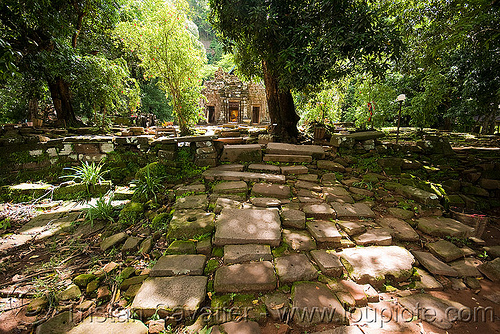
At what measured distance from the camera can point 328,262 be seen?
2.19 meters

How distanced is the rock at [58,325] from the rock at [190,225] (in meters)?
1.10

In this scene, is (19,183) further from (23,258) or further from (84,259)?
(84,259)

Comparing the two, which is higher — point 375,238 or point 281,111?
point 281,111

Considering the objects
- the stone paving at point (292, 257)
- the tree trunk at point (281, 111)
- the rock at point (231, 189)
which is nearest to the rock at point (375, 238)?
the stone paving at point (292, 257)

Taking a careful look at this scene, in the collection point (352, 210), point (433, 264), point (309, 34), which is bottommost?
point (433, 264)

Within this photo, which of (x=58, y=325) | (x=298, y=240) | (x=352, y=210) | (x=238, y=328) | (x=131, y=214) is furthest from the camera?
(x=131, y=214)

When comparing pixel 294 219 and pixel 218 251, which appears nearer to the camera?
pixel 218 251

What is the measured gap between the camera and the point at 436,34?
5.57m

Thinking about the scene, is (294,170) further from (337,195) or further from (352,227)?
(352,227)

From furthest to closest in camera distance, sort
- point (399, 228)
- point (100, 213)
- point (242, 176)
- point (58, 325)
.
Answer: point (242, 176)
point (100, 213)
point (399, 228)
point (58, 325)

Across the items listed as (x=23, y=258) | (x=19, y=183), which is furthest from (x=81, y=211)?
(x=19, y=183)

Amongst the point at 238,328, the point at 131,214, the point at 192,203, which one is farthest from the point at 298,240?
the point at 131,214

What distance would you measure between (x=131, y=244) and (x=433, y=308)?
3286 millimetres

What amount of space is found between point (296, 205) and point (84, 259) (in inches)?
116
